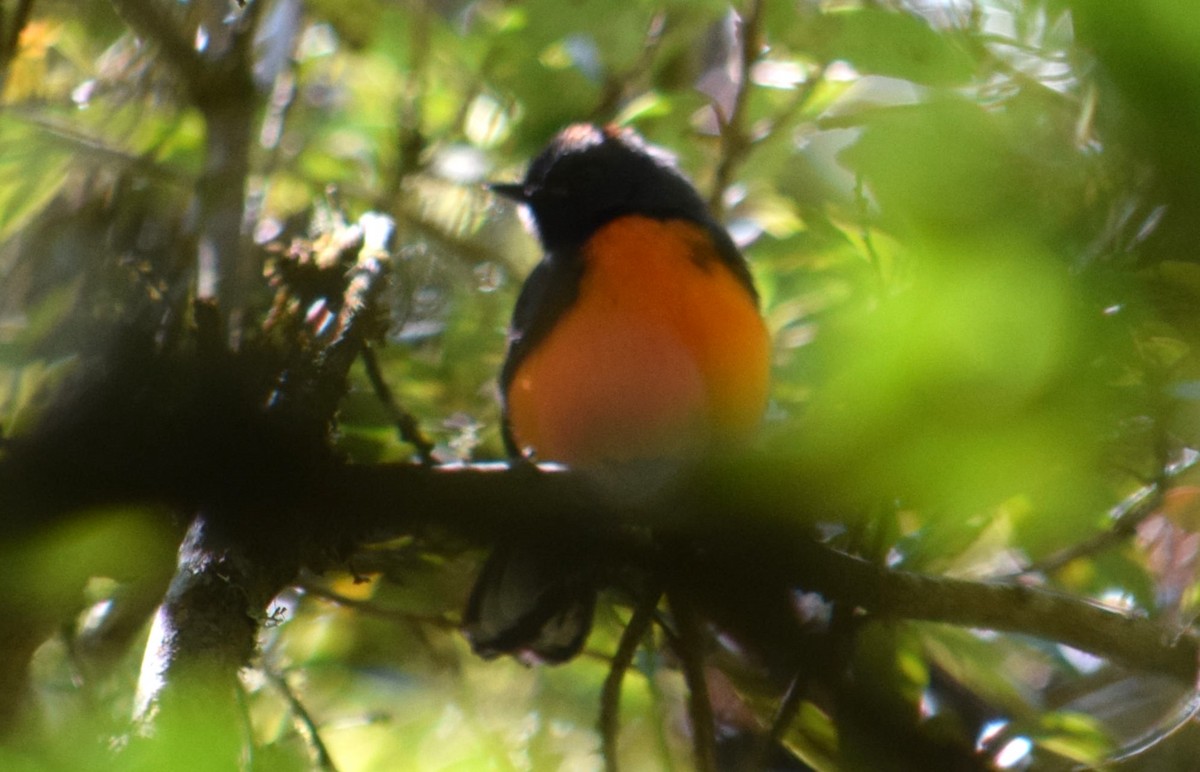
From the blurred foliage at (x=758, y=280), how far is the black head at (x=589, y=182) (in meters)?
0.11

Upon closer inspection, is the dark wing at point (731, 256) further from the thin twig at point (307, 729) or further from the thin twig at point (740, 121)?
the thin twig at point (307, 729)

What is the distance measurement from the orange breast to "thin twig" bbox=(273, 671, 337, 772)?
0.80 m

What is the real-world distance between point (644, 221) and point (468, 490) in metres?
1.47

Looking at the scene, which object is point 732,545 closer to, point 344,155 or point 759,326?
point 759,326

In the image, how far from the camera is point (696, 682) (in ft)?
7.20

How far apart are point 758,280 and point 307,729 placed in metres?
1.75

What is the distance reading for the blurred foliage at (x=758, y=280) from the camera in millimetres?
1093

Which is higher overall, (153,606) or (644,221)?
(644,221)

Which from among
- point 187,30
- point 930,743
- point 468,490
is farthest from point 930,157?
point 187,30

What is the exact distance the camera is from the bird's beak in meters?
→ 3.66

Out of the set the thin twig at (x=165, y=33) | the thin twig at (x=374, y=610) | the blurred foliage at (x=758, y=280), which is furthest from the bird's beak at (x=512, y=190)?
the thin twig at (x=374, y=610)

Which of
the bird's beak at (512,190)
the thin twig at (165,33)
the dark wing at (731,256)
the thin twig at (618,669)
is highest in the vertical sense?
the thin twig at (165,33)

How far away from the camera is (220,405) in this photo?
180 cm

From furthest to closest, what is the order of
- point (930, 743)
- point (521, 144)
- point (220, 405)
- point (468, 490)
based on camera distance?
point (521, 144), point (468, 490), point (220, 405), point (930, 743)
